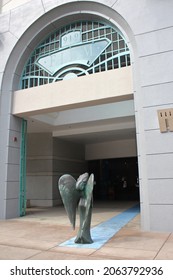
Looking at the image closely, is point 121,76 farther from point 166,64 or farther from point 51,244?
point 51,244

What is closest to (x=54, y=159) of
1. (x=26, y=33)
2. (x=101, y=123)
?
(x=101, y=123)

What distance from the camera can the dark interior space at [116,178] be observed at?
19062 mm

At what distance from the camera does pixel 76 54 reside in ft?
28.3

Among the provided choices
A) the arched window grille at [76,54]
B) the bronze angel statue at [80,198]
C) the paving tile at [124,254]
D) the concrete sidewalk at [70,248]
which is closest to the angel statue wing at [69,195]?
the bronze angel statue at [80,198]

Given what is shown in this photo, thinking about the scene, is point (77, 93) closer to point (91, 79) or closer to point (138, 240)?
point (91, 79)

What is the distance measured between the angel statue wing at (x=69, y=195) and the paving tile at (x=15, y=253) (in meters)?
0.90

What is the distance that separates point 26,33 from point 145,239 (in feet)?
26.6

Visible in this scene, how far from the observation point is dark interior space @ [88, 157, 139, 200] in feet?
62.5

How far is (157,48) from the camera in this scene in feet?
22.1

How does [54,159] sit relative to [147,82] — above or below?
below

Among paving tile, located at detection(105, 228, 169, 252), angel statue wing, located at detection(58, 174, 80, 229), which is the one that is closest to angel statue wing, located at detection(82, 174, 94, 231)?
angel statue wing, located at detection(58, 174, 80, 229)

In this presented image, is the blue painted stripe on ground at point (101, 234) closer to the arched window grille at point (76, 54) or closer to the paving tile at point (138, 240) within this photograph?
the paving tile at point (138, 240)

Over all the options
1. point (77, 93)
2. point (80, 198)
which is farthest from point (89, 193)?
point (77, 93)

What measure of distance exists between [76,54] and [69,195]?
5475mm
